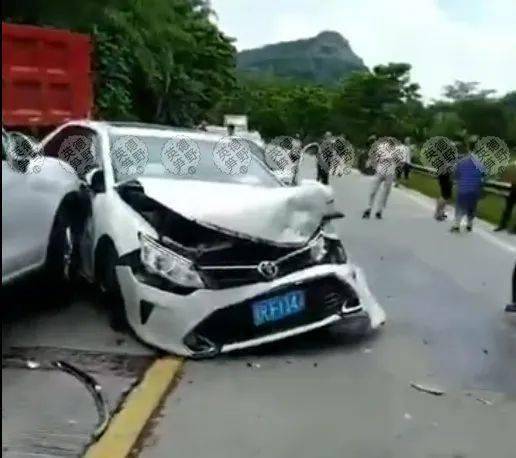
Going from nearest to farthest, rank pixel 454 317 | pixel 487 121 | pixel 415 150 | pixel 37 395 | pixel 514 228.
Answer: pixel 37 395, pixel 454 317, pixel 514 228, pixel 415 150, pixel 487 121

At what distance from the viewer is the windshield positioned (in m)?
8.11

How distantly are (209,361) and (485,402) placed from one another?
1.73m

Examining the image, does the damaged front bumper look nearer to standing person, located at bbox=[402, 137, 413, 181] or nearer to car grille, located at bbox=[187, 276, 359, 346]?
car grille, located at bbox=[187, 276, 359, 346]

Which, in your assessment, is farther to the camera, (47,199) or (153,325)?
(47,199)

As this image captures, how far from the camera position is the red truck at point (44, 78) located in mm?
9852

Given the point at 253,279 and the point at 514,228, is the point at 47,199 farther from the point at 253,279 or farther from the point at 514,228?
the point at 514,228

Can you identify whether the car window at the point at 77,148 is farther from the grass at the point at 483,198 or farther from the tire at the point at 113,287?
the grass at the point at 483,198

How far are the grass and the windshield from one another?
995cm

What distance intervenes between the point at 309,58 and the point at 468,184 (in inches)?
6079

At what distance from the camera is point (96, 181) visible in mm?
7879

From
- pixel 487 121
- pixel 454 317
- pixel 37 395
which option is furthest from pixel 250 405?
pixel 487 121

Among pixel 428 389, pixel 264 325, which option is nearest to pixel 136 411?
pixel 264 325

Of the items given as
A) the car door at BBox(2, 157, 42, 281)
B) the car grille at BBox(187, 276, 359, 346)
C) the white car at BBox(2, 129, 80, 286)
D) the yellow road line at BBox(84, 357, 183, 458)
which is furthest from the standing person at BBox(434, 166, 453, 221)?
the yellow road line at BBox(84, 357, 183, 458)

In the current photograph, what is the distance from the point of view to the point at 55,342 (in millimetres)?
6984
